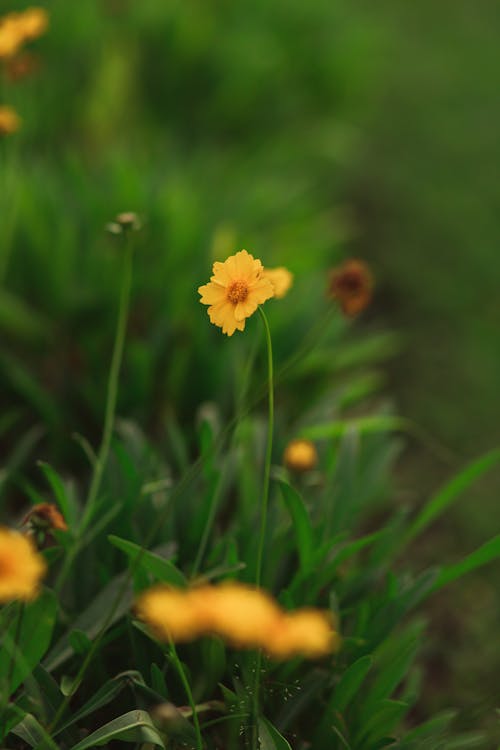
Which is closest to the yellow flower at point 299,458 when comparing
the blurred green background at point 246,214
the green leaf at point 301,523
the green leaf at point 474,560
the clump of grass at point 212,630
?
the clump of grass at point 212,630

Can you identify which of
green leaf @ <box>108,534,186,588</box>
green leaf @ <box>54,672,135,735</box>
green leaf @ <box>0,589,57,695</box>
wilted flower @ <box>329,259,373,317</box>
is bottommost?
green leaf @ <box>54,672,135,735</box>

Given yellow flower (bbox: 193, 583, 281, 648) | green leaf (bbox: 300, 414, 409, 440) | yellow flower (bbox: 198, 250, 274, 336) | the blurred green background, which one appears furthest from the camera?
the blurred green background

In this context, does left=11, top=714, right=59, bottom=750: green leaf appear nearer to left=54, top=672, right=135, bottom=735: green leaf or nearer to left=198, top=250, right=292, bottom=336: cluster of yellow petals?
left=54, top=672, right=135, bottom=735: green leaf

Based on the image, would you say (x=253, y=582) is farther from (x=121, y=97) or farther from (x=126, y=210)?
(x=121, y=97)

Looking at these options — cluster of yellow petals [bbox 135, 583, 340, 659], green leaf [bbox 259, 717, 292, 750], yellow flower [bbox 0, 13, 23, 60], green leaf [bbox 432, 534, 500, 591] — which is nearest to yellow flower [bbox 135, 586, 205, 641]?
cluster of yellow petals [bbox 135, 583, 340, 659]

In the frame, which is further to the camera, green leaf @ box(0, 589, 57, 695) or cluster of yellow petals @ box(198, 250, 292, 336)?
green leaf @ box(0, 589, 57, 695)

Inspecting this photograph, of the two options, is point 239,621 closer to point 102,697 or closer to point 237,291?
point 237,291

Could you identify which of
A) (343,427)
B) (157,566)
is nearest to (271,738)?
(157,566)

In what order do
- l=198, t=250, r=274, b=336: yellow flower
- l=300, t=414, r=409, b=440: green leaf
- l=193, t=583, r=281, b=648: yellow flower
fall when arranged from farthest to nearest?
1. l=300, t=414, r=409, b=440: green leaf
2. l=198, t=250, r=274, b=336: yellow flower
3. l=193, t=583, r=281, b=648: yellow flower
